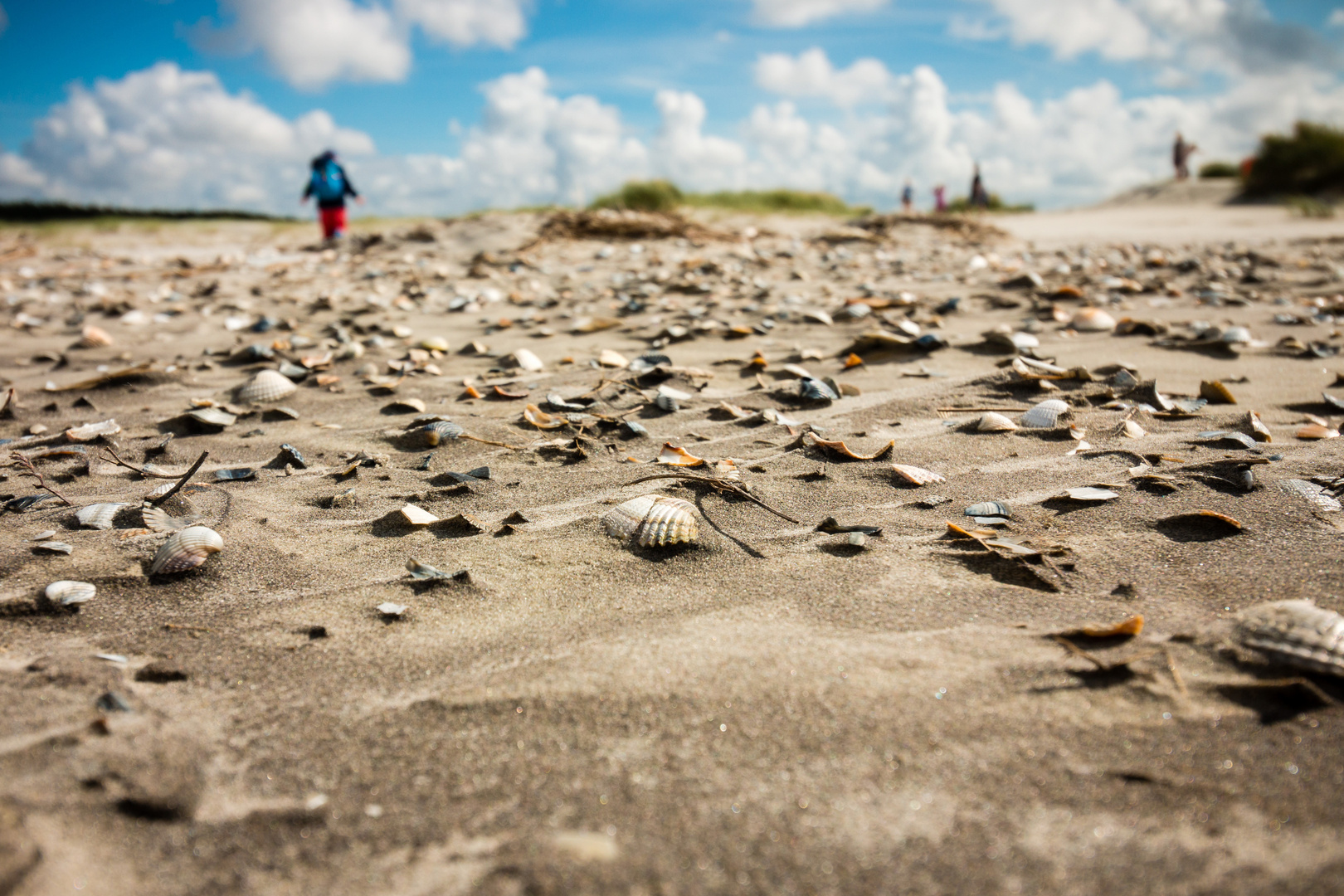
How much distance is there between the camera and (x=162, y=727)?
4.43 ft

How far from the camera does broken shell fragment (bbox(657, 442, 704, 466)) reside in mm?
2561

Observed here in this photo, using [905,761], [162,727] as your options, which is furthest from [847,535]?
[162,727]

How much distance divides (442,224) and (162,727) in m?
10.3

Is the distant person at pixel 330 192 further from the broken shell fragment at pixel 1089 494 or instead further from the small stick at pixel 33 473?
the broken shell fragment at pixel 1089 494

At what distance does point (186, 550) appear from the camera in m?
1.92

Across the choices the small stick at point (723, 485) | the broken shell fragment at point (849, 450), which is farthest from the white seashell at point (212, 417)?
the broken shell fragment at point (849, 450)

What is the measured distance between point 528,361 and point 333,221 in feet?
27.5

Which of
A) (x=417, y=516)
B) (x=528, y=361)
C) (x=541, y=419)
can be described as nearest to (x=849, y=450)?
(x=541, y=419)

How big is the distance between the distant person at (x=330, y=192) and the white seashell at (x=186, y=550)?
970 cm

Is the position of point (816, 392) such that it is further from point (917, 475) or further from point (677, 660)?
point (677, 660)

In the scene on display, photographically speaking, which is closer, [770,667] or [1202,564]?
[770,667]

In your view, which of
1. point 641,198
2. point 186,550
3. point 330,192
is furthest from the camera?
point 641,198

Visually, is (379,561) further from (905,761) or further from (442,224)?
(442,224)

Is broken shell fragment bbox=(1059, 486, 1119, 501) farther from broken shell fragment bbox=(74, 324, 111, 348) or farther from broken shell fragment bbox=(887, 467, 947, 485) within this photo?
broken shell fragment bbox=(74, 324, 111, 348)
